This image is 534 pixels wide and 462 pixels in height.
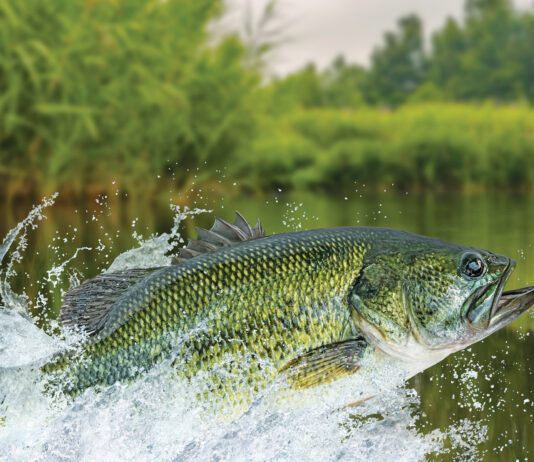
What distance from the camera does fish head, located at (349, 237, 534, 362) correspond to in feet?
8.06

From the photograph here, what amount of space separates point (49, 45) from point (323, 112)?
1415 centimetres

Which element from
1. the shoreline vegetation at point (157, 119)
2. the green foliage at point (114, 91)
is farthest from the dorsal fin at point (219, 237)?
the green foliage at point (114, 91)

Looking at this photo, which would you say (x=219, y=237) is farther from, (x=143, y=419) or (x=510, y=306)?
(x=510, y=306)

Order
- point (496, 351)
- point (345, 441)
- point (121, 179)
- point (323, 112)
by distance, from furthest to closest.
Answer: point (323, 112), point (121, 179), point (496, 351), point (345, 441)

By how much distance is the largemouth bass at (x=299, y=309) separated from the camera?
7.81 ft

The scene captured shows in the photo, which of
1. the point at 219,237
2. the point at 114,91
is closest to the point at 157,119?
the point at 114,91

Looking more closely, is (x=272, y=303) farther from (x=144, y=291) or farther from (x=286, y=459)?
(x=286, y=459)

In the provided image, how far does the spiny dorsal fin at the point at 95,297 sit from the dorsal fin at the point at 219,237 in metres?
0.15

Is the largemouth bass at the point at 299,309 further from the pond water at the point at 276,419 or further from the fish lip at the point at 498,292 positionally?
the pond water at the point at 276,419

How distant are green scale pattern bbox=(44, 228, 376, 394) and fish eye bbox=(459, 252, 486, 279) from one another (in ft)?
1.25

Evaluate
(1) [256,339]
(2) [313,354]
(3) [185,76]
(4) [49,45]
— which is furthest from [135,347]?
(3) [185,76]

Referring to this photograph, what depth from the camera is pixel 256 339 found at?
7.80 ft

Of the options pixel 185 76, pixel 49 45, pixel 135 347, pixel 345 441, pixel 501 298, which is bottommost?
pixel 345 441

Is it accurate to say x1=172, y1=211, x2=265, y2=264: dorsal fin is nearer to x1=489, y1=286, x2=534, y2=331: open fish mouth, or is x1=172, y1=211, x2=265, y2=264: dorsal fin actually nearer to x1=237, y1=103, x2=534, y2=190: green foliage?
x1=489, y1=286, x2=534, y2=331: open fish mouth
